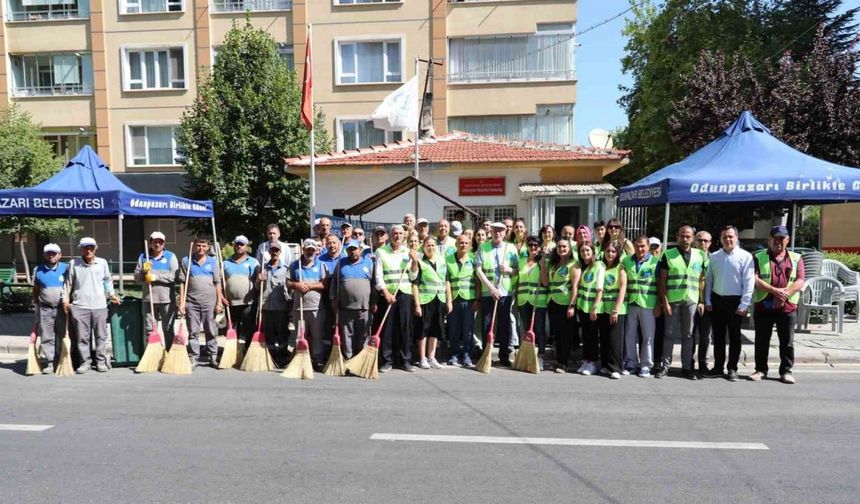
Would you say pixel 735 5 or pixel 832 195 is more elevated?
pixel 735 5

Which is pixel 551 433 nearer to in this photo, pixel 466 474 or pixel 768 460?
pixel 466 474

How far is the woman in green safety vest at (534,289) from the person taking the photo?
8.16 m

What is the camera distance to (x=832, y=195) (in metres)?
9.20

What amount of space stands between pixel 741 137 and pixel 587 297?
510cm

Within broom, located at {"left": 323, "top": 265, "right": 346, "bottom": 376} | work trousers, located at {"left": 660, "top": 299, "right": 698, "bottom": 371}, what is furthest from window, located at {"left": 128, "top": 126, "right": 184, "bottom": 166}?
work trousers, located at {"left": 660, "top": 299, "right": 698, "bottom": 371}

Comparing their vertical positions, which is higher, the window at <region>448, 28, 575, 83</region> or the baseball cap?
the window at <region>448, 28, 575, 83</region>

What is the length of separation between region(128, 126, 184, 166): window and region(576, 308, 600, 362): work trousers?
829 inches

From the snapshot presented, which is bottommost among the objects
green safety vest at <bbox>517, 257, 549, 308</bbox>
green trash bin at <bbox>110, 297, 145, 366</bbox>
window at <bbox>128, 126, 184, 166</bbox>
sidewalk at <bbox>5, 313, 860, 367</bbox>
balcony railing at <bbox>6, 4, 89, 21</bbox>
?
sidewalk at <bbox>5, 313, 860, 367</bbox>

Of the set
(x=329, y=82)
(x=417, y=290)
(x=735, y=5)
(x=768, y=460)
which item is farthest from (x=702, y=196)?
(x=735, y=5)

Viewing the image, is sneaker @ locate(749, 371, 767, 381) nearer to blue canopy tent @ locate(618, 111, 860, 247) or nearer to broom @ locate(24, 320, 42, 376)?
blue canopy tent @ locate(618, 111, 860, 247)

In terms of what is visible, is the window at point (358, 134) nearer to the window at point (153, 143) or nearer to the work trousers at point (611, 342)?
the window at point (153, 143)

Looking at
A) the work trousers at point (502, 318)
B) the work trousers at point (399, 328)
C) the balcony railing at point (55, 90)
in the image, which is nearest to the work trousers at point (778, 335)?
the work trousers at point (502, 318)

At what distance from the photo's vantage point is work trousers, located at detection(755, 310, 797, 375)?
747 centimetres

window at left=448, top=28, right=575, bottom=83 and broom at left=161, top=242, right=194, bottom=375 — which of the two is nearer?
broom at left=161, top=242, right=194, bottom=375
